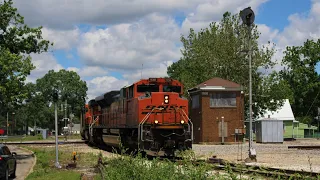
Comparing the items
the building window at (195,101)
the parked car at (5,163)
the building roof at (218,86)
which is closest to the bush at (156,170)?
the parked car at (5,163)

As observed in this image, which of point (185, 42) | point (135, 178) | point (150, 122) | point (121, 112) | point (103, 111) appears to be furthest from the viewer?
point (185, 42)

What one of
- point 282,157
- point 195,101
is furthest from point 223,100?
point 282,157

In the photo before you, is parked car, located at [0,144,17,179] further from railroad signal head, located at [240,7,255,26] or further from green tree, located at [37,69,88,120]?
green tree, located at [37,69,88,120]

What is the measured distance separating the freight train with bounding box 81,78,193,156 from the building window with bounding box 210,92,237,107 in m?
18.5

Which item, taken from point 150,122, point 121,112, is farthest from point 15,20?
point 150,122

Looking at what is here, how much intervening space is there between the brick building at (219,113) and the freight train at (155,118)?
17.8 metres

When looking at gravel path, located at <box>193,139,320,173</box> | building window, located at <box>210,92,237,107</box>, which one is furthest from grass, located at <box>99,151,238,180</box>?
building window, located at <box>210,92,237,107</box>

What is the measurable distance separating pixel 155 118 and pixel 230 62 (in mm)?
36076

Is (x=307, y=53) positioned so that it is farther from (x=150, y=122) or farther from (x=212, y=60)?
(x=150, y=122)

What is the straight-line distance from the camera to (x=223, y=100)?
44438 mm

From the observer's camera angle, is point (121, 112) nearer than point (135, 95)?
No

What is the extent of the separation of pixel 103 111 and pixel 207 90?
45.6 ft

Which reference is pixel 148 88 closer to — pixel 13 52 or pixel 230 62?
pixel 13 52

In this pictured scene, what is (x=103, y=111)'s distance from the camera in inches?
1320
